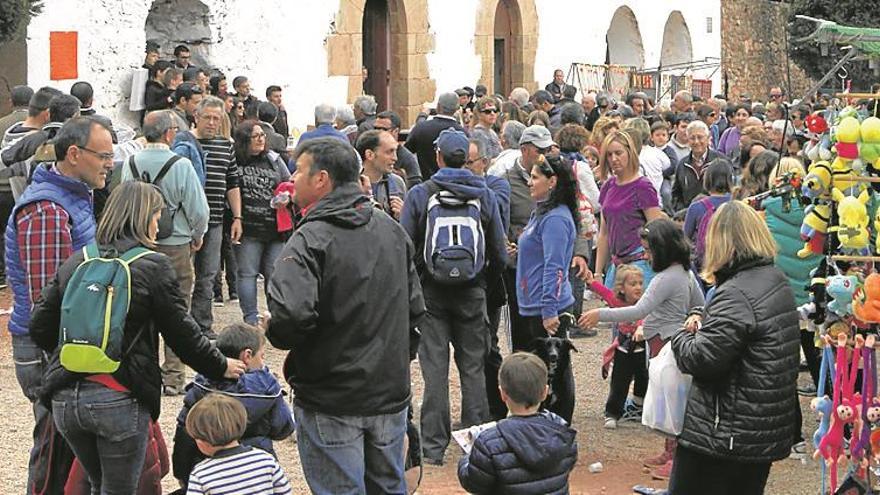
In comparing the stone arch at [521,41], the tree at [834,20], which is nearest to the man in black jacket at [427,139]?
the tree at [834,20]

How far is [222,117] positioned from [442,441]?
332cm

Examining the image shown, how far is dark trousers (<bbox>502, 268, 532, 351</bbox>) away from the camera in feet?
28.5

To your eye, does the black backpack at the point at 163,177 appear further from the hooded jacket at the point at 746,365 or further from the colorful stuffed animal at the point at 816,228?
the hooded jacket at the point at 746,365

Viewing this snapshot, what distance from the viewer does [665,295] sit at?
785cm

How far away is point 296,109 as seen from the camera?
18703 mm

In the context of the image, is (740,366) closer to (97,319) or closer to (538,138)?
(97,319)

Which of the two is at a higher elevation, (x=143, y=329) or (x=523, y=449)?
(x=143, y=329)

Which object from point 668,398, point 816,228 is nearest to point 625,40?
point 816,228

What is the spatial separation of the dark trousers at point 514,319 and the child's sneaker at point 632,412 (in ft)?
2.80

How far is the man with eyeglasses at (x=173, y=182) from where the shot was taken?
29.6 feet

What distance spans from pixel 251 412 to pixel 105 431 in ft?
2.28

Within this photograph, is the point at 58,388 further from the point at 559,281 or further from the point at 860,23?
the point at 860,23

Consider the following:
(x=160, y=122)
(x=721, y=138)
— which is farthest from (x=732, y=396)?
(x=721, y=138)

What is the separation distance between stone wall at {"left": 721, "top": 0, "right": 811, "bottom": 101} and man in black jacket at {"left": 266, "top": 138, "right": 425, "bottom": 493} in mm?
32481
